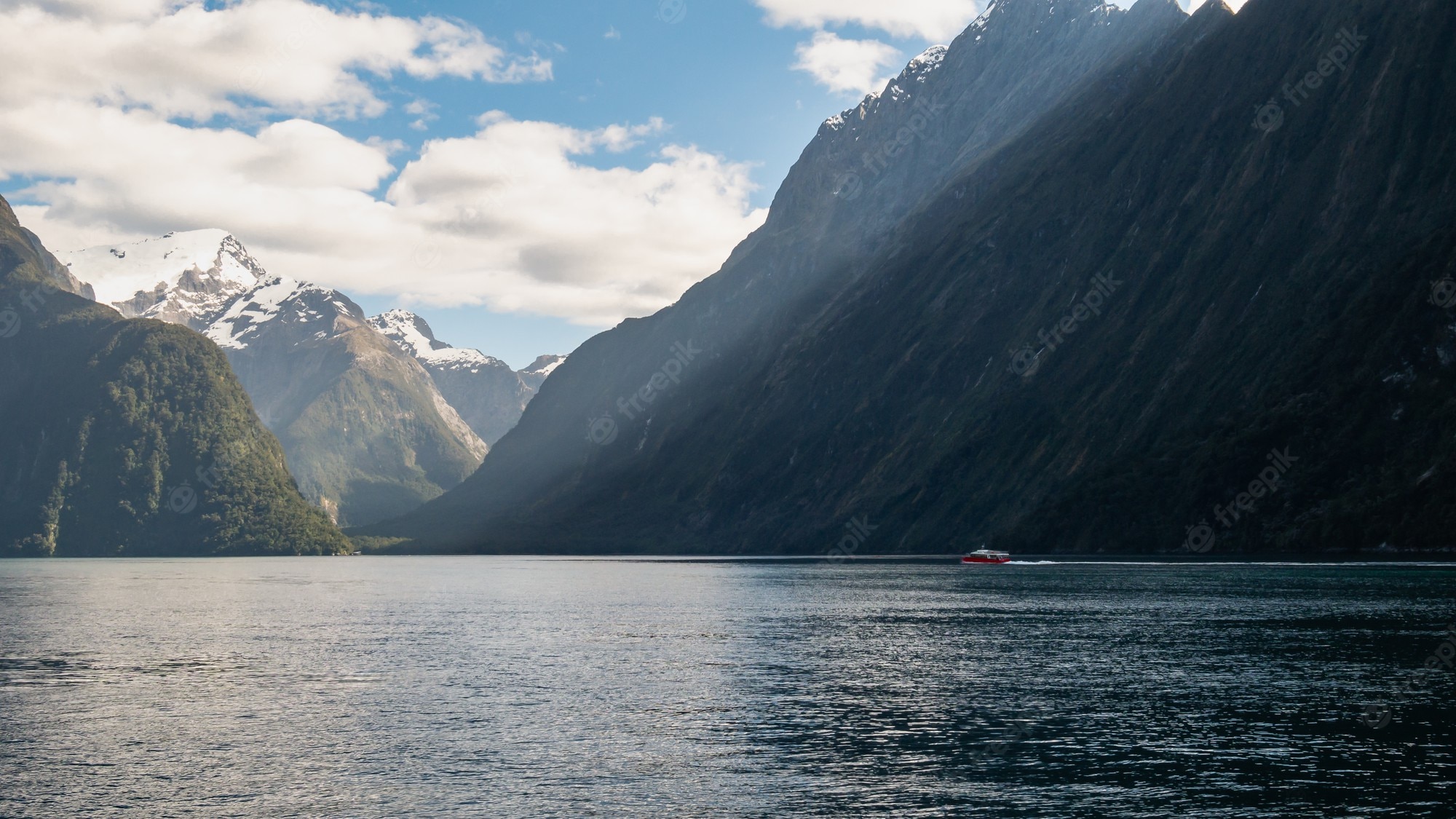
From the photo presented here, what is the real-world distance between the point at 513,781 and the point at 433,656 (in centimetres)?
4641

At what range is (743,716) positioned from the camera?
208 feet

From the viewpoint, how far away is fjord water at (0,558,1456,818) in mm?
45125

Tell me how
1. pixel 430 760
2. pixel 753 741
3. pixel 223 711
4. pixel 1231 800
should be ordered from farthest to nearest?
pixel 223 711 < pixel 753 741 < pixel 430 760 < pixel 1231 800

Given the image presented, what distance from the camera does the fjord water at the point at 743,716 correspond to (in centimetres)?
4512

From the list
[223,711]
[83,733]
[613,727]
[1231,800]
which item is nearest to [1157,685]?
[1231,800]

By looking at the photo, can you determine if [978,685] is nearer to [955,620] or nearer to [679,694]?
[679,694]

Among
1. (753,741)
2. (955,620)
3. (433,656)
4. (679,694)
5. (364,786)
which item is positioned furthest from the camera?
(955,620)

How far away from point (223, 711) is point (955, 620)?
73519mm

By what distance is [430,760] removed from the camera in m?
52.1

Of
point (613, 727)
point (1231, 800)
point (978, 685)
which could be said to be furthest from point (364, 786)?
point (978, 685)

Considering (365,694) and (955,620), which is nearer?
(365,694)

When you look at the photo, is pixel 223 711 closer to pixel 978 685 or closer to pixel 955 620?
pixel 978 685

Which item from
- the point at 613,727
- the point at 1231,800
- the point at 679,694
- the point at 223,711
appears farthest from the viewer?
the point at 679,694

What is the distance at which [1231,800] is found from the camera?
143 feet
